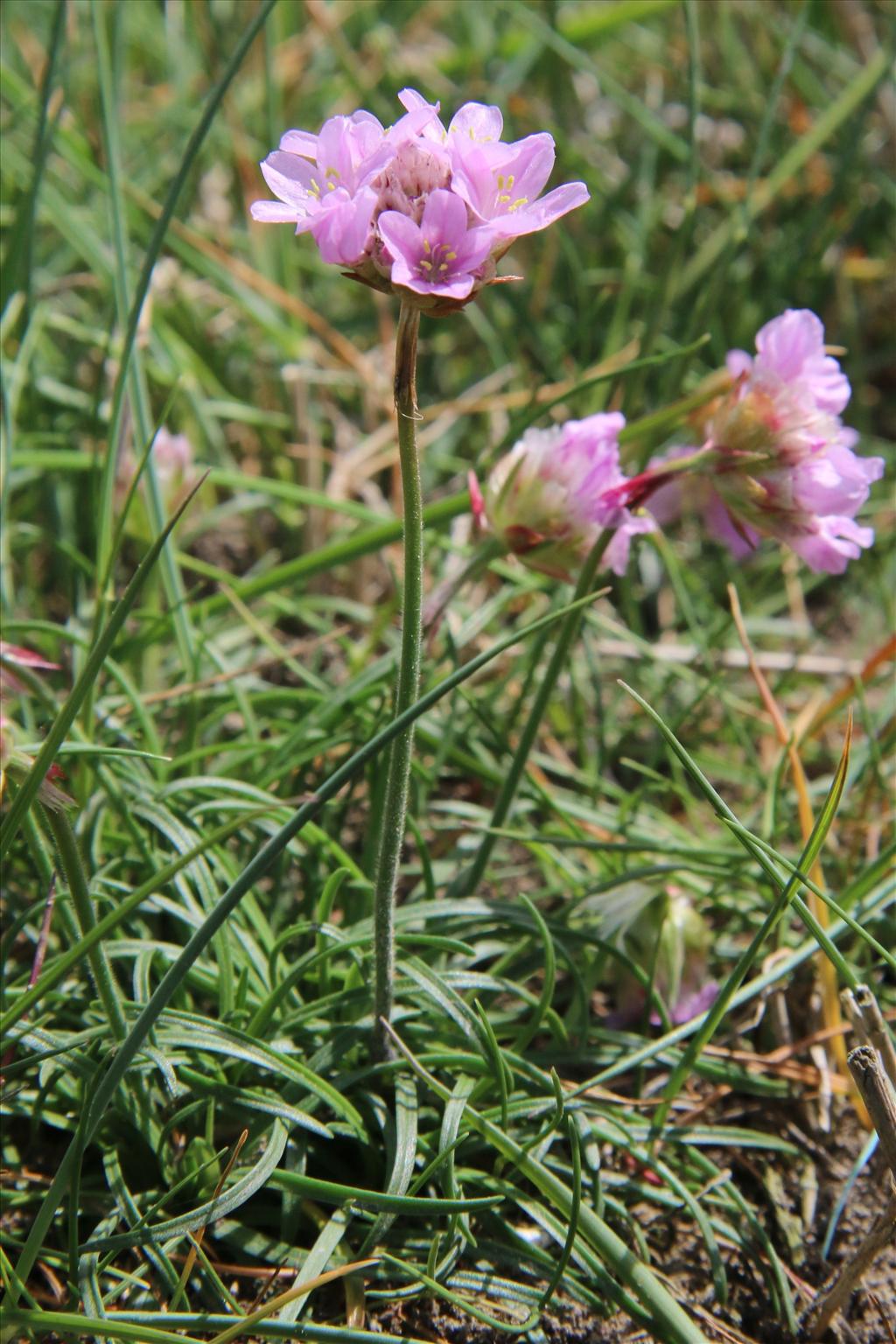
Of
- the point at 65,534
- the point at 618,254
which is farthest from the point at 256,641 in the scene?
the point at 618,254

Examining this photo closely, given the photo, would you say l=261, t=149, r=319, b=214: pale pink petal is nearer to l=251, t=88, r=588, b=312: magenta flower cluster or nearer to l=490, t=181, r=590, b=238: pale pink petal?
l=251, t=88, r=588, b=312: magenta flower cluster

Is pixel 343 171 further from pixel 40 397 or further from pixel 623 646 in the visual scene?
pixel 40 397

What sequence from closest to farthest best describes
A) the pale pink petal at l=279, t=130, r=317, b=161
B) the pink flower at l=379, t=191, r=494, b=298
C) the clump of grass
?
the pink flower at l=379, t=191, r=494, b=298, the pale pink petal at l=279, t=130, r=317, b=161, the clump of grass

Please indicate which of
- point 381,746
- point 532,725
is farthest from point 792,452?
point 381,746

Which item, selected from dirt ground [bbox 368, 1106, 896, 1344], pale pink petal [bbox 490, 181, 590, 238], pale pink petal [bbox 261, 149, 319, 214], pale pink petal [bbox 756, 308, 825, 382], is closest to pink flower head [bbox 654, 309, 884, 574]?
pale pink petal [bbox 756, 308, 825, 382]

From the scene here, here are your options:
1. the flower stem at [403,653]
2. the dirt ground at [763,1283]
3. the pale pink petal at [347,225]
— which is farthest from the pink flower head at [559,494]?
the dirt ground at [763,1283]

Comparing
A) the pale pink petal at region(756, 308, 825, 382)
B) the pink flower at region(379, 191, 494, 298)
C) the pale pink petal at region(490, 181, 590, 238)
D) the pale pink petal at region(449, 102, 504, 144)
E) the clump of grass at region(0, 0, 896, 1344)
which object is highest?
the pale pink petal at region(449, 102, 504, 144)

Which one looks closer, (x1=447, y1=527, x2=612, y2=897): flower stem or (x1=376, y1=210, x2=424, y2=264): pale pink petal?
(x1=376, y1=210, x2=424, y2=264): pale pink petal
